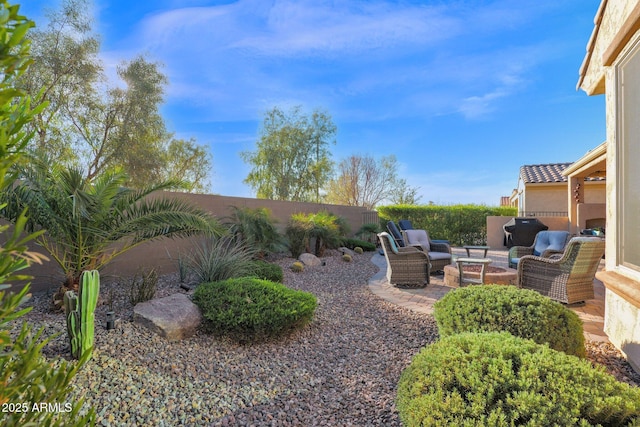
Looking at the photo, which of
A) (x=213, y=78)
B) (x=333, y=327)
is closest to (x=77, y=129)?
(x=213, y=78)

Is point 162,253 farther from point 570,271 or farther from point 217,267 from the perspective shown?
point 570,271

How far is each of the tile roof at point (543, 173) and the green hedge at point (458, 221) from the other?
5.20 ft

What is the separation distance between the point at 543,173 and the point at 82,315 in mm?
18153

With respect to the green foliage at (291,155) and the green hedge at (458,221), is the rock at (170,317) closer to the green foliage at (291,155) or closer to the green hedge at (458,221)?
the green hedge at (458,221)

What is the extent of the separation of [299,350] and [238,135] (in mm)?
16301

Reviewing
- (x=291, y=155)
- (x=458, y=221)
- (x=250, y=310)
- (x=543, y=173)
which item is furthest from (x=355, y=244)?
(x=543, y=173)

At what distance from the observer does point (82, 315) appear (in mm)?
2758

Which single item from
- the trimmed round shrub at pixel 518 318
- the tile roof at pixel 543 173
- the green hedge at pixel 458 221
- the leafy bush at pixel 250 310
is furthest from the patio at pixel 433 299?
the tile roof at pixel 543 173

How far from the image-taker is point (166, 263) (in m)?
6.89

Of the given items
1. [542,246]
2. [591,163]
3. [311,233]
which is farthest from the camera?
[311,233]

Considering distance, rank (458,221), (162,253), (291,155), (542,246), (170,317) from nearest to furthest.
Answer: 1. (170,317)
2. (162,253)
3. (542,246)
4. (458,221)
5. (291,155)

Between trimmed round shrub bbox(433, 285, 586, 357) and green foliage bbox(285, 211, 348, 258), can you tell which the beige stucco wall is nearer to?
trimmed round shrub bbox(433, 285, 586, 357)

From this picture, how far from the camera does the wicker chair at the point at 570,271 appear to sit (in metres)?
4.54

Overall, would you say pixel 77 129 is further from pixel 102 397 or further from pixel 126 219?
pixel 102 397
